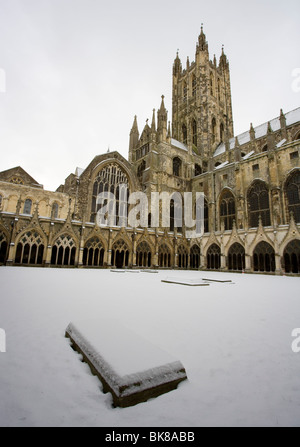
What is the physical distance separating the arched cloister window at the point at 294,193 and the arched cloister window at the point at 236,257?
6.21 meters

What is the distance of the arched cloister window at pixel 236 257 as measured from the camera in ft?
64.5

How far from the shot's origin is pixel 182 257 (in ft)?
78.4

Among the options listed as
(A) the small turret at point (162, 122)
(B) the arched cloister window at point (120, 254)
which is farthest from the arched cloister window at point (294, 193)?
(B) the arched cloister window at point (120, 254)

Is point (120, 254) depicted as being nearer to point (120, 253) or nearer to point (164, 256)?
point (120, 253)

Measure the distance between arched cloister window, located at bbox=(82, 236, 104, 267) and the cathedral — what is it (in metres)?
0.09

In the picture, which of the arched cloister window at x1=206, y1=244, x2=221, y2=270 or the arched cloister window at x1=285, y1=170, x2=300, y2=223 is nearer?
the arched cloister window at x1=285, y1=170, x2=300, y2=223

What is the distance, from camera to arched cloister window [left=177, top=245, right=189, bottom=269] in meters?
23.6

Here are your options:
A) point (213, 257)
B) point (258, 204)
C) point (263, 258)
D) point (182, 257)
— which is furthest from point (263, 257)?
point (182, 257)

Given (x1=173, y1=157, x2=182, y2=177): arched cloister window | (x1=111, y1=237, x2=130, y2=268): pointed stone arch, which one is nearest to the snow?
(x1=111, y1=237, x2=130, y2=268): pointed stone arch

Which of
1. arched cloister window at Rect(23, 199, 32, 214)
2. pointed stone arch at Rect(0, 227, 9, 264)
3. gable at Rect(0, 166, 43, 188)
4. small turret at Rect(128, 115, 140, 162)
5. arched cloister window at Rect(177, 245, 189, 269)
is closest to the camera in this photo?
pointed stone arch at Rect(0, 227, 9, 264)

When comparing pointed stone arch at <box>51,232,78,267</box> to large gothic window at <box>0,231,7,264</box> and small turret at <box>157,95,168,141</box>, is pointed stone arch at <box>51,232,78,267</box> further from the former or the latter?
small turret at <box>157,95,168,141</box>

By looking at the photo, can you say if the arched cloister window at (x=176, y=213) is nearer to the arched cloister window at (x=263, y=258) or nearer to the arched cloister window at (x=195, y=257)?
the arched cloister window at (x=195, y=257)
